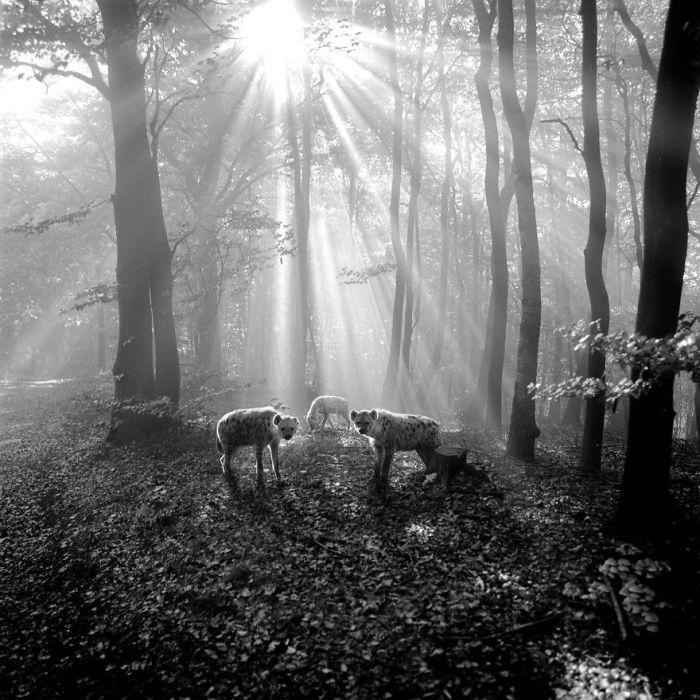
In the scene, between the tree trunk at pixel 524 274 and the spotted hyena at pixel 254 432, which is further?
the tree trunk at pixel 524 274

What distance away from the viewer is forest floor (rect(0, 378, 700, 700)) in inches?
204

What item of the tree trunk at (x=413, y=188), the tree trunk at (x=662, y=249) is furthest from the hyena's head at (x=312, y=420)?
the tree trunk at (x=662, y=249)

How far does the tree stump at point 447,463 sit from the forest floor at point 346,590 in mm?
244

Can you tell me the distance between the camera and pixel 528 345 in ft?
41.1

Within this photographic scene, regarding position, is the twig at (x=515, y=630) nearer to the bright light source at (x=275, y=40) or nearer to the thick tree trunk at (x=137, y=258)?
the thick tree trunk at (x=137, y=258)

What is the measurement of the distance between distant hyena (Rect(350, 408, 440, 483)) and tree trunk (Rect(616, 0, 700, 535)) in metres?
4.09

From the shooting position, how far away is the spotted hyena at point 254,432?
1059 centimetres

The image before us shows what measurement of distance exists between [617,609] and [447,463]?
14.5ft

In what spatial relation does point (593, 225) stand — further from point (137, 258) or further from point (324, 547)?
point (137, 258)

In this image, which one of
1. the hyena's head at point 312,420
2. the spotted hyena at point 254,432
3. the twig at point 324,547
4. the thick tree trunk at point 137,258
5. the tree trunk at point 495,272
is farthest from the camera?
the tree trunk at point 495,272

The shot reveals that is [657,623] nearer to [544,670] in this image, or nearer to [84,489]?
[544,670]

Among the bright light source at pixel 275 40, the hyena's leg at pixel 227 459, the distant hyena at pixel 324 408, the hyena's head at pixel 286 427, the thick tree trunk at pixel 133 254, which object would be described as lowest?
the distant hyena at pixel 324 408

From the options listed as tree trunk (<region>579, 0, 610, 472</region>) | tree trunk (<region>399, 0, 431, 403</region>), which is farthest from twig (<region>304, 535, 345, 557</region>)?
tree trunk (<region>399, 0, 431, 403</region>)

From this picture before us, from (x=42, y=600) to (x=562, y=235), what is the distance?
36400 mm
